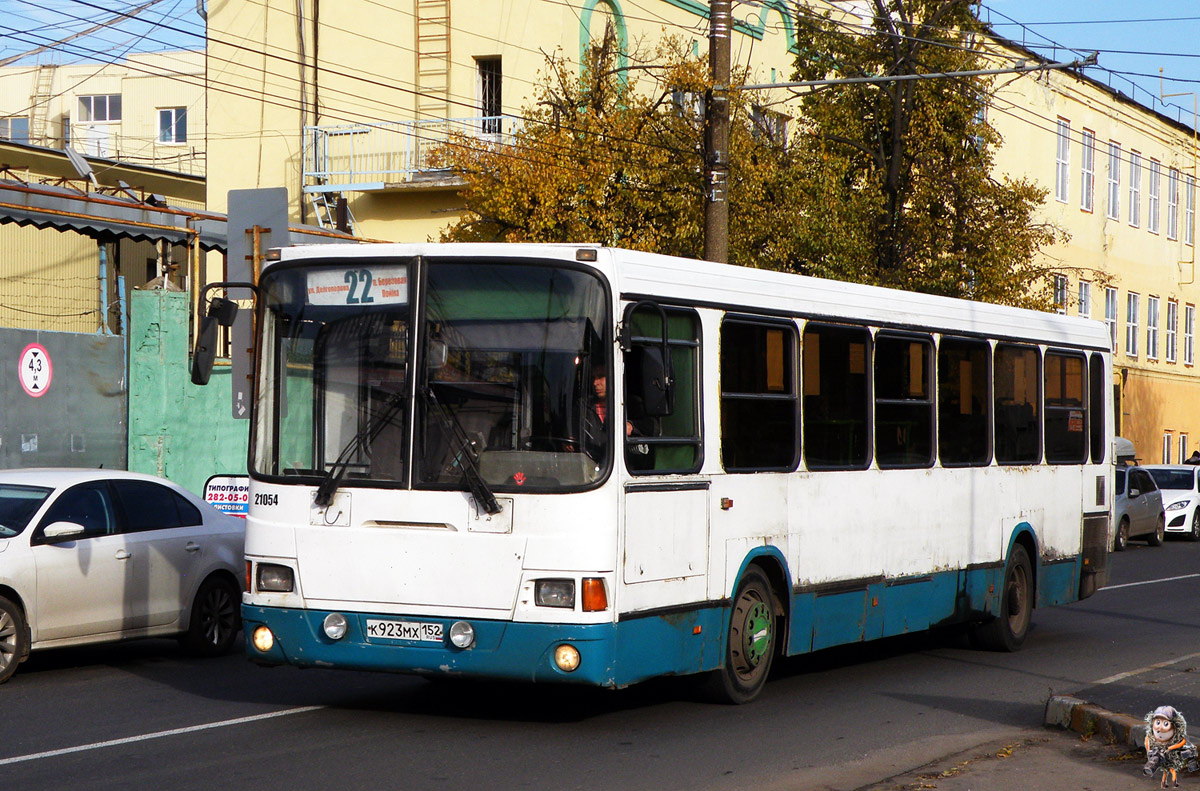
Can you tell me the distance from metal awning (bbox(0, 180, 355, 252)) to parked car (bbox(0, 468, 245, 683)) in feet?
30.7

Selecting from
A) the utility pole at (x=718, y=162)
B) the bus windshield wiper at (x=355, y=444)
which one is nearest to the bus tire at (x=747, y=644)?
the bus windshield wiper at (x=355, y=444)

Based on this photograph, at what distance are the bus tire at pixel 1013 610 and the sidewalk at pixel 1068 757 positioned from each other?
3.27 metres

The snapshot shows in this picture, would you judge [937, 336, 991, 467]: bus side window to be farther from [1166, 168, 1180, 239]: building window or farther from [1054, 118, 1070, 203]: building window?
[1166, 168, 1180, 239]: building window

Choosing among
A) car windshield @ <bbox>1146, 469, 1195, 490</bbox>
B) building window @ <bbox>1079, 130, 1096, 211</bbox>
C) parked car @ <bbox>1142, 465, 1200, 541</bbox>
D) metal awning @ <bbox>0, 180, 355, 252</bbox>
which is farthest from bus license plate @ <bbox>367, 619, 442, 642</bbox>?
building window @ <bbox>1079, 130, 1096, 211</bbox>

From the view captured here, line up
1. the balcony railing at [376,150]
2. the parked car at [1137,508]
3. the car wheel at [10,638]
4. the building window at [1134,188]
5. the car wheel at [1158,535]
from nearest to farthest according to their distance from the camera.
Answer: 1. the car wheel at [10,638]
2. the parked car at [1137,508]
3. the balcony railing at [376,150]
4. the car wheel at [1158,535]
5. the building window at [1134,188]

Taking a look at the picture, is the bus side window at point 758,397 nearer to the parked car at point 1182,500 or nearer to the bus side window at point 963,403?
the bus side window at point 963,403

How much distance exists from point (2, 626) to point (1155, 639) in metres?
10.1

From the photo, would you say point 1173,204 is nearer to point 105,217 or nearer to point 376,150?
point 376,150

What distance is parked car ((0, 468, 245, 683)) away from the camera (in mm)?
10938

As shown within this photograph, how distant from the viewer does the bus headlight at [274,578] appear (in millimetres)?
9000

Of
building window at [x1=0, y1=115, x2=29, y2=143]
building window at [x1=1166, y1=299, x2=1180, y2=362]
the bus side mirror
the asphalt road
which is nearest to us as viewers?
the asphalt road

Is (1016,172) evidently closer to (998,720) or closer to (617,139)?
(617,139)

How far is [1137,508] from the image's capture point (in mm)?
30922

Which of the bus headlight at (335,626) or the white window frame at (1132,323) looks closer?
the bus headlight at (335,626)
